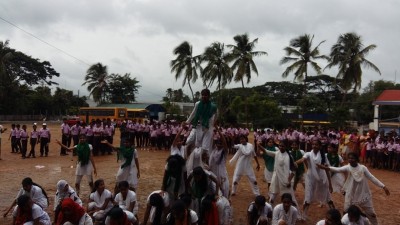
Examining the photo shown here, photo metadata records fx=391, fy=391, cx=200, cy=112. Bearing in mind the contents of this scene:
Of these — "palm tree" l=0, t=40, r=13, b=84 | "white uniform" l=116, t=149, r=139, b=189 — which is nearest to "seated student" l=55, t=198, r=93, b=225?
"white uniform" l=116, t=149, r=139, b=189

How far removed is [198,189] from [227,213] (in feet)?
2.28

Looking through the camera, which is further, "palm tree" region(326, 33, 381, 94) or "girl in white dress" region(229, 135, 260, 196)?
"palm tree" region(326, 33, 381, 94)

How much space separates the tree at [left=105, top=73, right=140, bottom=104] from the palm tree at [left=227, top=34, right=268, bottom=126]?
31705 mm

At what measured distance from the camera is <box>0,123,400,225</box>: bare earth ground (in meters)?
9.72

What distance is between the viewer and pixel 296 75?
36.2 meters

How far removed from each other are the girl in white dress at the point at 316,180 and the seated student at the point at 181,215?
3677 mm

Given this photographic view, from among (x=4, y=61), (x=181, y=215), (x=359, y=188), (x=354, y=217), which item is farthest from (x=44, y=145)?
(x=4, y=61)

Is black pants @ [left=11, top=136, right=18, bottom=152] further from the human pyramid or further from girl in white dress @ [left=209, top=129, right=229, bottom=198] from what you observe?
girl in white dress @ [left=209, top=129, right=229, bottom=198]

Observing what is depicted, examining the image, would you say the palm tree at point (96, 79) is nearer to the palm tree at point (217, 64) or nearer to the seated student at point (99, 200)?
the palm tree at point (217, 64)

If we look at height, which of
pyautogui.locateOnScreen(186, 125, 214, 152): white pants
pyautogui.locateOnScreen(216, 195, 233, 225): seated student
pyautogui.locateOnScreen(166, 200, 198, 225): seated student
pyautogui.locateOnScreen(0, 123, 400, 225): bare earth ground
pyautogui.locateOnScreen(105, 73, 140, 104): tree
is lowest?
pyautogui.locateOnScreen(0, 123, 400, 225): bare earth ground

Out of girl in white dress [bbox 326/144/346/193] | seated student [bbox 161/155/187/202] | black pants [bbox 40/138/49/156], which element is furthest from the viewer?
black pants [bbox 40/138/49/156]

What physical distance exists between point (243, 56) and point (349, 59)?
32.0 feet

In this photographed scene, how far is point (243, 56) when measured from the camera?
38.2 metres

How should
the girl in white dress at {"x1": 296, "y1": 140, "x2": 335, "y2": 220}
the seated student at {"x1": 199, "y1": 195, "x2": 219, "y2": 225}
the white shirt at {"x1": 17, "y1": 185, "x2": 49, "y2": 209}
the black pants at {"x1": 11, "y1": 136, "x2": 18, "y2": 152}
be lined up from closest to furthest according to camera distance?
the seated student at {"x1": 199, "y1": 195, "x2": 219, "y2": 225}, the white shirt at {"x1": 17, "y1": 185, "x2": 49, "y2": 209}, the girl in white dress at {"x1": 296, "y1": 140, "x2": 335, "y2": 220}, the black pants at {"x1": 11, "y1": 136, "x2": 18, "y2": 152}
